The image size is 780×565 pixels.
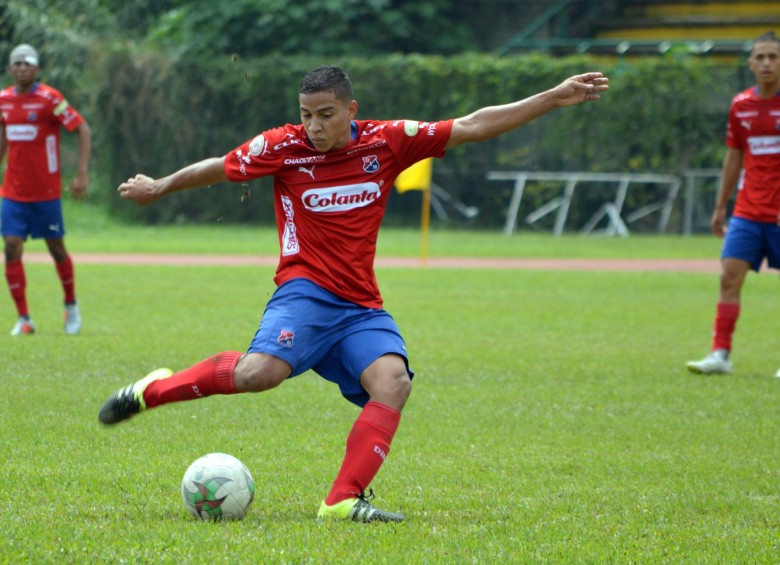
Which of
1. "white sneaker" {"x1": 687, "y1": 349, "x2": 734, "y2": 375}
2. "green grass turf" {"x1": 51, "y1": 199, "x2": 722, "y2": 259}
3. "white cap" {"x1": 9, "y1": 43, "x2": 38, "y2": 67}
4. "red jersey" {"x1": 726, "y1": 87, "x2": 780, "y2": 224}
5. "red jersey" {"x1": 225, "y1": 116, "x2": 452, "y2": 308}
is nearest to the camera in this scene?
"red jersey" {"x1": 225, "y1": 116, "x2": 452, "y2": 308}

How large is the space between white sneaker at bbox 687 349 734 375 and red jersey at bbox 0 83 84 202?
603cm

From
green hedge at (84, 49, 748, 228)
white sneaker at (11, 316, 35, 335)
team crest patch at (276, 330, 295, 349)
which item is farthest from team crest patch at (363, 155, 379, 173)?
green hedge at (84, 49, 748, 228)

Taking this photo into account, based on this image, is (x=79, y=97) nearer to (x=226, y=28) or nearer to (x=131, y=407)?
(x=226, y=28)

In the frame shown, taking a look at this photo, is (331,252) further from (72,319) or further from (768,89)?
(72,319)

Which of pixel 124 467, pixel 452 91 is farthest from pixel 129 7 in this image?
pixel 124 467

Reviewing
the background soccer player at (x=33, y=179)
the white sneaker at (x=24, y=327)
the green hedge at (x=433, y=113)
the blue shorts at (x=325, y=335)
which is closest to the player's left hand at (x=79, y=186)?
the background soccer player at (x=33, y=179)

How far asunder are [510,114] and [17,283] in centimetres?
715

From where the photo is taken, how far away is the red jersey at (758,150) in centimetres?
1005

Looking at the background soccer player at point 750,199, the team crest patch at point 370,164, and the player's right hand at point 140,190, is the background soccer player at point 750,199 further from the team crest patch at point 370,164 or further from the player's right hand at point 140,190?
the player's right hand at point 140,190

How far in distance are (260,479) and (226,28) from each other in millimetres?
27916

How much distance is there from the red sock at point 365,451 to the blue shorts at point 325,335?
23 cm

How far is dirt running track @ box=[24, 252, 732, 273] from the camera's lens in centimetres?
2056

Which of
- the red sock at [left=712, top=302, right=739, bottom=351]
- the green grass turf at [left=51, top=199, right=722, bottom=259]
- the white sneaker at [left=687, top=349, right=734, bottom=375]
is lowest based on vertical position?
the green grass turf at [left=51, top=199, right=722, bottom=259]

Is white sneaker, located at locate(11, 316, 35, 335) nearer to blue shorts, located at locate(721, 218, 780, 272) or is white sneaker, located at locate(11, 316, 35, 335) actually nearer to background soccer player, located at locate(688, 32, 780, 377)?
background soccer player, located at locate(688, 32, 780, 377)
